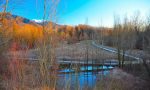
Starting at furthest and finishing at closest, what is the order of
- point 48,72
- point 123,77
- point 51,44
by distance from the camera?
point 123,77, point 51,44, point 48,72

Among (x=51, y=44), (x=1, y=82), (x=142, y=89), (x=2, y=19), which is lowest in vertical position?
(x=142, y=89)

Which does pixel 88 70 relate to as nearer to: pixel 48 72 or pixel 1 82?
pixel 1 82

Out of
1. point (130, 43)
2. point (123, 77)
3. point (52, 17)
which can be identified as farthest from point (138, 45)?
point (52, 17)

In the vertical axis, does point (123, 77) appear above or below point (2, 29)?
below

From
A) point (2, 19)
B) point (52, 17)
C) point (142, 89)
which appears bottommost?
point (142, 89)

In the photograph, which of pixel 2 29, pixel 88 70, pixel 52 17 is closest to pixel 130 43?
pixel 88 70

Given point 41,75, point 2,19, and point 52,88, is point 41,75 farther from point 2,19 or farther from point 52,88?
point 2,19

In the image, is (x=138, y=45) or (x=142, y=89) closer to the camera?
(x=142, y=89)

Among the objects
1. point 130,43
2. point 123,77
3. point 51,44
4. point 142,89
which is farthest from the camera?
point 130,43

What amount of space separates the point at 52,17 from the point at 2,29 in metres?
5.36

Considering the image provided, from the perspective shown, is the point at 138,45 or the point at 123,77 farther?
the point at 138,45

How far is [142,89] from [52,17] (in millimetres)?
9965

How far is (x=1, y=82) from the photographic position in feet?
26.3

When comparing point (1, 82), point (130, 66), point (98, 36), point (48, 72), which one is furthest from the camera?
point (98, 36)
